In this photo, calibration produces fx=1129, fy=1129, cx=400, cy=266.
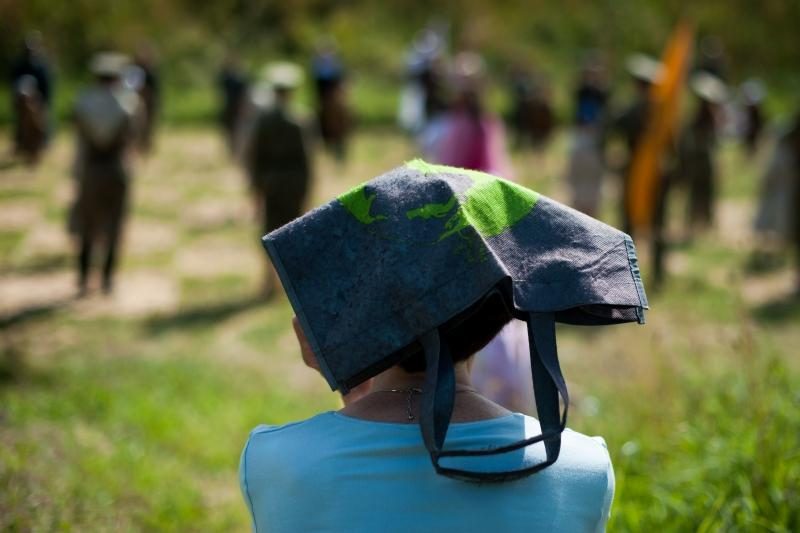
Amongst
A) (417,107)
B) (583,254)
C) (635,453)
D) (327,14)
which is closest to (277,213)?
(635,453)

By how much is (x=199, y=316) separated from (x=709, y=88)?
8.71 m

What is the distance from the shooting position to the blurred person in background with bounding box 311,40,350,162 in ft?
55.9

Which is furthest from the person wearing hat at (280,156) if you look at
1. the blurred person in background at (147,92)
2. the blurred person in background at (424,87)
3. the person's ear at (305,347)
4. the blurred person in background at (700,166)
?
the blurred person in background at (147,92)

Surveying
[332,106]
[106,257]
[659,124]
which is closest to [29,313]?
[106,257]

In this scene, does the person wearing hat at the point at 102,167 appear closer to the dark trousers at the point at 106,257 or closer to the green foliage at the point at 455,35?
the dark trousers at the point at 106,257

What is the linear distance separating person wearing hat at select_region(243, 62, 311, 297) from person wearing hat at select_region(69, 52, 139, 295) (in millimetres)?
1111

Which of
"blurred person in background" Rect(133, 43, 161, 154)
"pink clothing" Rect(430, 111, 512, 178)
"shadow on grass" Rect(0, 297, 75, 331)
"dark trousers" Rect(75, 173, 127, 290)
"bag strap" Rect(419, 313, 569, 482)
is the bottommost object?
"blurred person in background" Rect(133, 43, 161, 154)

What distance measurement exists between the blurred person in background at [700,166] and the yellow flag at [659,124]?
3.49 m

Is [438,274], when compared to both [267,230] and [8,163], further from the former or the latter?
[8,163]

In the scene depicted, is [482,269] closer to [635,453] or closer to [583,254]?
[583,254]

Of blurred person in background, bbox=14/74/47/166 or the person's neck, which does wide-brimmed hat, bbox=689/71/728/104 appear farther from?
the person's neck

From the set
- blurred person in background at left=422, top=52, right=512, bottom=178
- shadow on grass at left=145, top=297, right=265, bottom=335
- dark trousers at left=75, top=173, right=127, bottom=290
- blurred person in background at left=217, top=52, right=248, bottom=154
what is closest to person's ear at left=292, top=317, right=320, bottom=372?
blurred person in background at left=422, top=52, right=512, bottom=178

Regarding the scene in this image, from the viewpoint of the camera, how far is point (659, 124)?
9.74m

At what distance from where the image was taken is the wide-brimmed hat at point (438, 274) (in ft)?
5.70
